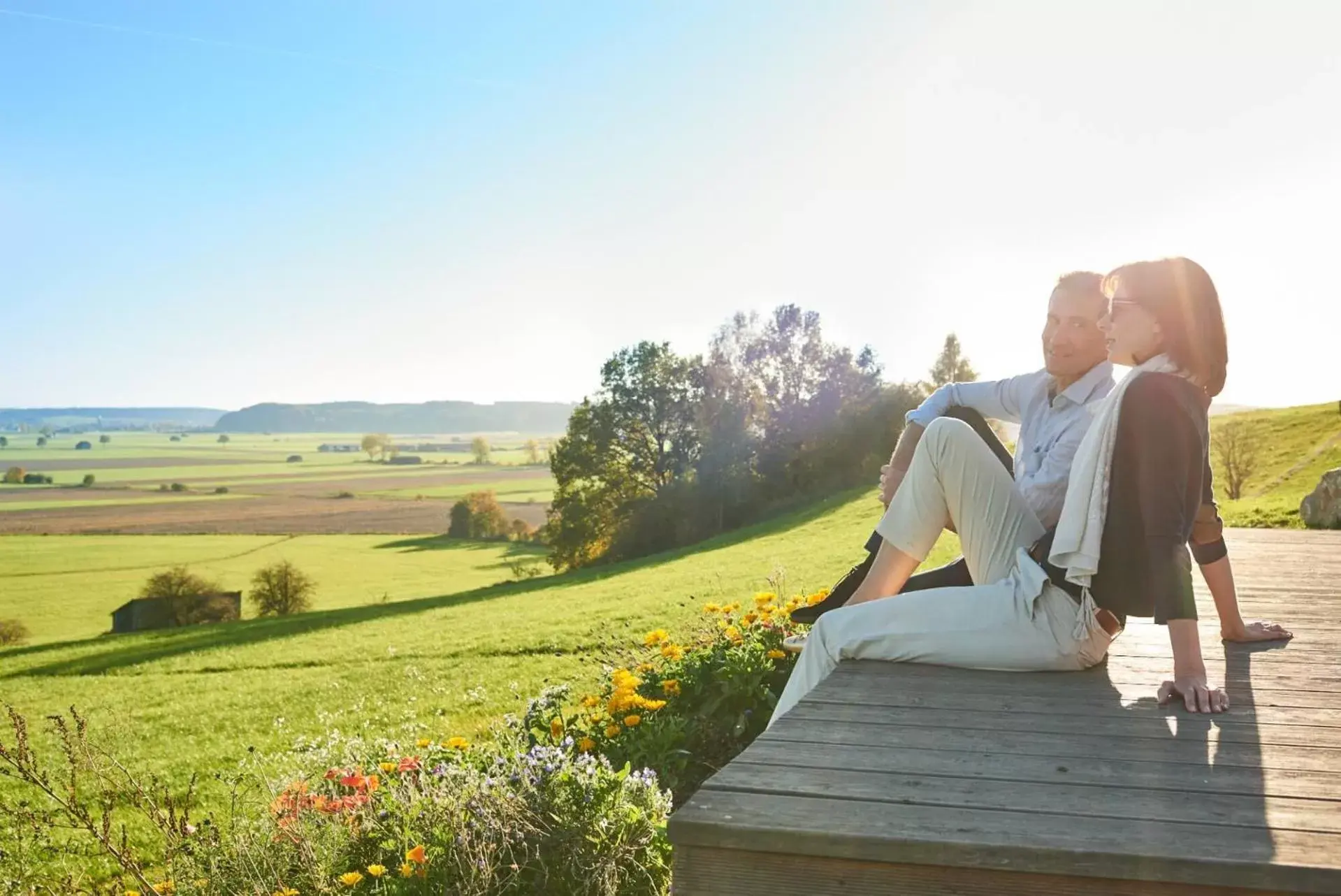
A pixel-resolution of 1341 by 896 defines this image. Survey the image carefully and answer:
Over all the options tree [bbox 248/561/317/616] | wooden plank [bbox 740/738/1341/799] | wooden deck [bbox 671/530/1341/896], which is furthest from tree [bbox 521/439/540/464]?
wooden plank [bbox 740/738/1341/799]

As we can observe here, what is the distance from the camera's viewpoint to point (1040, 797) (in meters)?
2.03

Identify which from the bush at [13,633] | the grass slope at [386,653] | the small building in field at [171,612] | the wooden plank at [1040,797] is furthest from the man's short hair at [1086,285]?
the bush at [13,633]

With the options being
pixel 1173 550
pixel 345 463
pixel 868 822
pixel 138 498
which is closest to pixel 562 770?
pixel 868 822

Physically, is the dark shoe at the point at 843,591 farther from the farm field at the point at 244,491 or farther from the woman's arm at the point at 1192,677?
the farm field at the point at 244,491

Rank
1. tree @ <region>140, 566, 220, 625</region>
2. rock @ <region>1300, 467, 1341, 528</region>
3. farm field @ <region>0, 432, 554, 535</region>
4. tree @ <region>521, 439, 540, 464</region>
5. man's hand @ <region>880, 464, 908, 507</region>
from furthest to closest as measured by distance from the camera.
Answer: tree @ <region>521, 439, 540, 464</region>
farm field @ <region>0, 432, 554, 535</region>
tree @ <region>140, 566, 220, 625</region>
rock @ <region>1300, 467, 1341, 528</region>
man's hand @ <region>880, 464, 908, 507</region>

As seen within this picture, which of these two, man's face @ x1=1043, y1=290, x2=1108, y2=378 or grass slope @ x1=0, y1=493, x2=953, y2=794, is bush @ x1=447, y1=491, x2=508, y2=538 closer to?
grass slope @ x1=0, y1=493, x2=953, y2=794

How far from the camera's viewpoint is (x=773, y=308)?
47.2 metres

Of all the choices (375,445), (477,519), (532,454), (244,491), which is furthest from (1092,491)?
(375,445)

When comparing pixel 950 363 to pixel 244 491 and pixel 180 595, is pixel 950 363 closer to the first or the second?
pixel 180 595

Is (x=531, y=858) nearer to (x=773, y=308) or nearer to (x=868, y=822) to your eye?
(x=868, y=822)

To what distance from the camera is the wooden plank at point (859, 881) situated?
5.67ft

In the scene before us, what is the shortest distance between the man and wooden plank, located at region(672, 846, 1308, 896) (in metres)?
1.95

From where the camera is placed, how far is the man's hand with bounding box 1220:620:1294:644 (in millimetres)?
3820

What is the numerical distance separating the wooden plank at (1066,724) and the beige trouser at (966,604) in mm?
413
